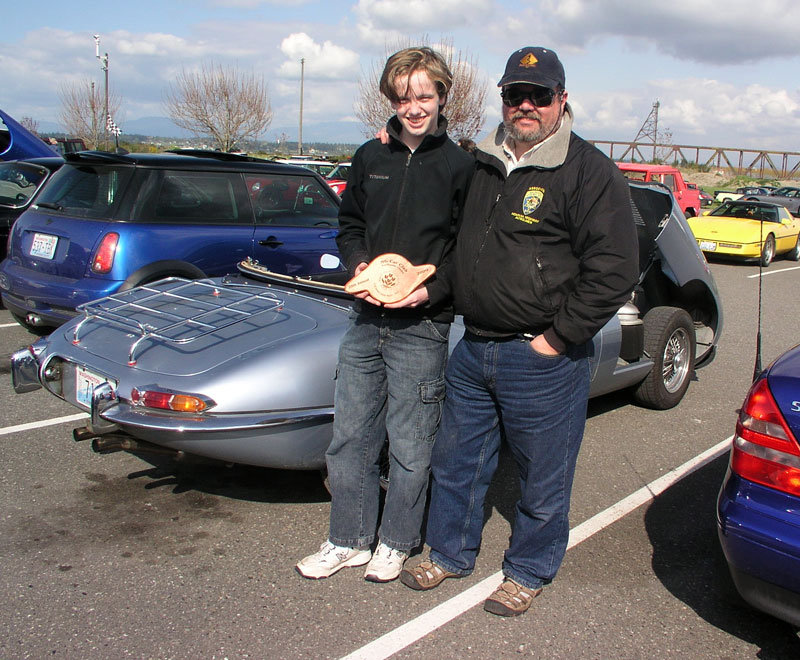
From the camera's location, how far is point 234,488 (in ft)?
12.5

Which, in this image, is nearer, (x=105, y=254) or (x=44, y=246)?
(x=105, y=254)

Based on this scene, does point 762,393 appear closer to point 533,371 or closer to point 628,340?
point 533,371

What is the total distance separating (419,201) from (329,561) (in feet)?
4.76

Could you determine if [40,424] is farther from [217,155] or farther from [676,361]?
[676,361]

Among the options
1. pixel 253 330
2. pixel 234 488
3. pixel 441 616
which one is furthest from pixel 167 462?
pixel 441 616

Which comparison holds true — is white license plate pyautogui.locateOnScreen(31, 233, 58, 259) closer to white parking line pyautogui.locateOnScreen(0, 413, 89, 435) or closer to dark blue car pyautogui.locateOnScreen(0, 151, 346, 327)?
dark blue car pyautogui.locateOnScreen(0, 151, 346, 327)

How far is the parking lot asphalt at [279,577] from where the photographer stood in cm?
264

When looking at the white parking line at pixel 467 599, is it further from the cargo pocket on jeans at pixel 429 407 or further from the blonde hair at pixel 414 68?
the blonde hair at pixel 414 68

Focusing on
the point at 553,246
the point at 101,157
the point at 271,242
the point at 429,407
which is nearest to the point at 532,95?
the point at 553,246

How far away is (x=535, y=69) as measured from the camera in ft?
8.27

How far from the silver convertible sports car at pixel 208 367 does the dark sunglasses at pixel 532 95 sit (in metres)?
1.30

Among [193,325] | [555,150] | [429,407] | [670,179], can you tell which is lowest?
[429,407]

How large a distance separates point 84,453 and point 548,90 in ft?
10.1

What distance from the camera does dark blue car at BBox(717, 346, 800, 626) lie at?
2375mm
